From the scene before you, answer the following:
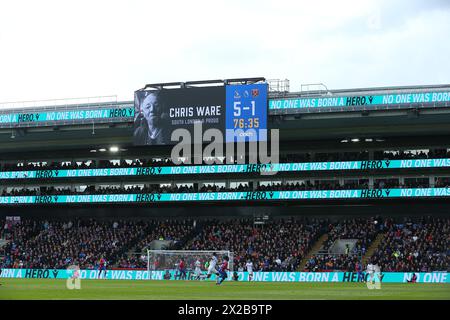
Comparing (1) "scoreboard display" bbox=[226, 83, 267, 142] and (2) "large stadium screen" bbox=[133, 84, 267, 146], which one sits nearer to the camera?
(1) "scoreboard display" bbox=[226, 83, 267, 142]

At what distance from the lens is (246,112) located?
64750 millimetres

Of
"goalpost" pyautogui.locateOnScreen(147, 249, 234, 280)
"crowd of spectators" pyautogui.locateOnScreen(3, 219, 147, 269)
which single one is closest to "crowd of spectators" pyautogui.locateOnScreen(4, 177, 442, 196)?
"crowd of spectators" pyautogui.locateOnScreen(3, 219, 147, 269)

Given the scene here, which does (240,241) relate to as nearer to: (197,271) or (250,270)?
(250,270)

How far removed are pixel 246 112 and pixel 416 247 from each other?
16.9 metres

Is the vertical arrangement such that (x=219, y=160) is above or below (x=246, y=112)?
below

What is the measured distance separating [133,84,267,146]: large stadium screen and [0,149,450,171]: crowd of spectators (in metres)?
6.75

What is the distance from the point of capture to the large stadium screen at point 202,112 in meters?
64.4

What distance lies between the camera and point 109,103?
72.1 m

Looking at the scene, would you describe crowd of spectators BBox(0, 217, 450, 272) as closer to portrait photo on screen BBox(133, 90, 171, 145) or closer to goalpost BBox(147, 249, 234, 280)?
goalpost BBox(147, 249, 234, 280)

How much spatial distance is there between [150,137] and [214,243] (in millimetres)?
10452

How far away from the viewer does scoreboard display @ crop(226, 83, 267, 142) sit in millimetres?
64125

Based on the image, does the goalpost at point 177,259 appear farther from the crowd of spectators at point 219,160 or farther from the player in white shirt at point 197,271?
the crowd of spectators at point 219,160

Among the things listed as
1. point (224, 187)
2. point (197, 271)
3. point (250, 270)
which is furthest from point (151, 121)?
point (250, 270)
